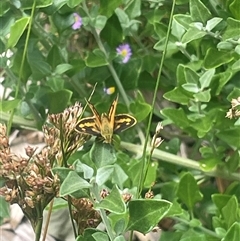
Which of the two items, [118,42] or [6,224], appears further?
[6,224]

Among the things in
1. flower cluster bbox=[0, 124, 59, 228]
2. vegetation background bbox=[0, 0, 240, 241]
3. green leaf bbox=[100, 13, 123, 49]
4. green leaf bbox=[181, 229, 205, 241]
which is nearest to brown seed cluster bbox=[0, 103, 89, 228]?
flower cluster bbox=[0, 124, 59, 228]

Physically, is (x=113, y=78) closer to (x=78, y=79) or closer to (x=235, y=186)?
(x=78, y=79)

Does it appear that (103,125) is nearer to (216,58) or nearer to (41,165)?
(41,165)

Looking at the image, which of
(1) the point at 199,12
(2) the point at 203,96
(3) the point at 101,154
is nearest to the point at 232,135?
(2) the point at 203,96

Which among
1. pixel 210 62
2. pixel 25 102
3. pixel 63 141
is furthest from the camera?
pixel 25 102

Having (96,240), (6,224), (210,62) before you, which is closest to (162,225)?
(6,224)

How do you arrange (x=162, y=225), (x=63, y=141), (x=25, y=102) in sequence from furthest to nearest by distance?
1. (x=162, y=225)
2. (x=25, y=102)
3. (x=63, y=141)
